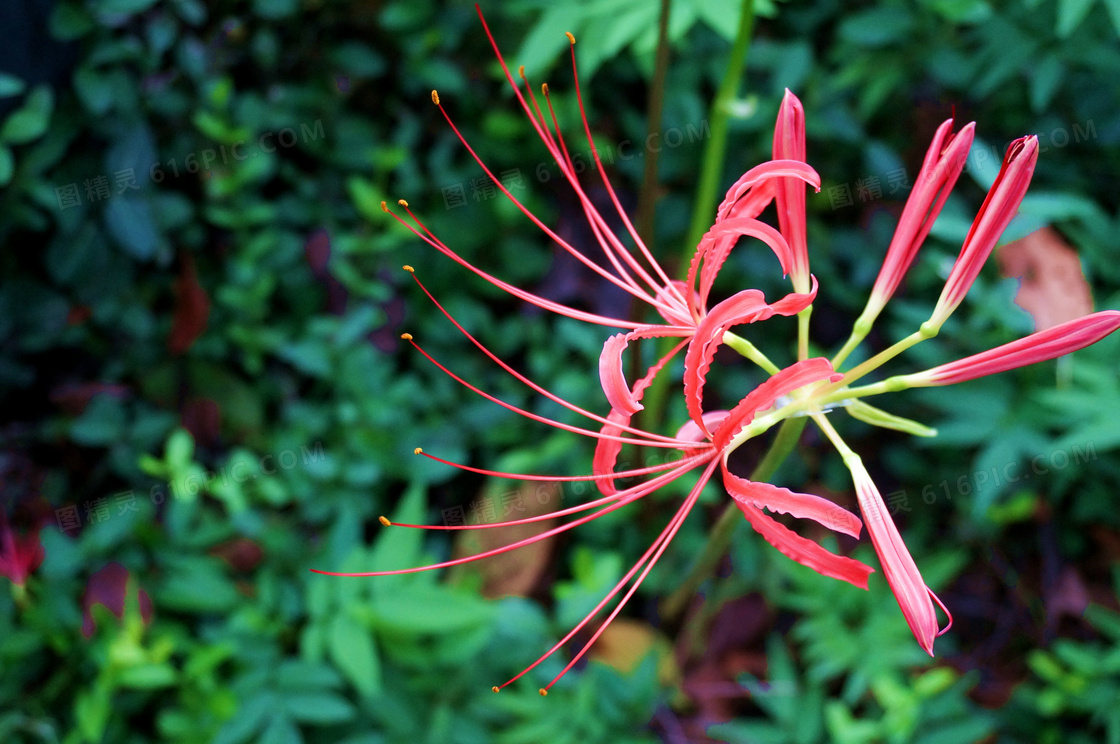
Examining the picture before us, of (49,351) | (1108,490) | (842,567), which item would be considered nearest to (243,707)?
(49,351)

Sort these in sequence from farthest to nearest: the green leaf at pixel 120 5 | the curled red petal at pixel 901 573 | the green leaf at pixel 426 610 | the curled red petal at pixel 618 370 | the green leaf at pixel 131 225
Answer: the green leaf at pixel 131 225 → the green leaf at pixel 120 5 → the green leaf at pixel 426 610 → the curled red petal at pixel 618 370 → the curled red petal at pixel 901 573

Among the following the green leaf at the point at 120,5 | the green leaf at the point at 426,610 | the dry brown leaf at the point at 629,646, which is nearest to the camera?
the green leaf at the point at 426,610

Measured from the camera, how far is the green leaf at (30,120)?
4.46 ft

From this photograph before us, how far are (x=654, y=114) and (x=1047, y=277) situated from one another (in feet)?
3.11

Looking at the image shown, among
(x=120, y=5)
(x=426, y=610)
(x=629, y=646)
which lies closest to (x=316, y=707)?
(x=426, y=610)

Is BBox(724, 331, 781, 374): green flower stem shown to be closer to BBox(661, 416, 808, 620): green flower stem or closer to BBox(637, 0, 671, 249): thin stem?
BBox(661, 416, 808, 620): green flower stem

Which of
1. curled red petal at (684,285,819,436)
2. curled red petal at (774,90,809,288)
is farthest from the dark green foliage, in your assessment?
curled red petal at (684,285,819,436)

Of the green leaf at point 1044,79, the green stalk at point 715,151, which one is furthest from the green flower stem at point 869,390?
the green leaf at point 1044,79

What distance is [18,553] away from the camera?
1.38 meters

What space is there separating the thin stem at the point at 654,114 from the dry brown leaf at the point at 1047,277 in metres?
0.79

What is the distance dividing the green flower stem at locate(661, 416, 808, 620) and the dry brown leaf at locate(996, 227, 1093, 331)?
0.78 metres

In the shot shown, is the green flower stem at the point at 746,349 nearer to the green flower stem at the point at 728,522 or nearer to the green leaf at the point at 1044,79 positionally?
the green flower stem at the point at 728,522

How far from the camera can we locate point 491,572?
1.70m

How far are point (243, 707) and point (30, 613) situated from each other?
1.36 feet
